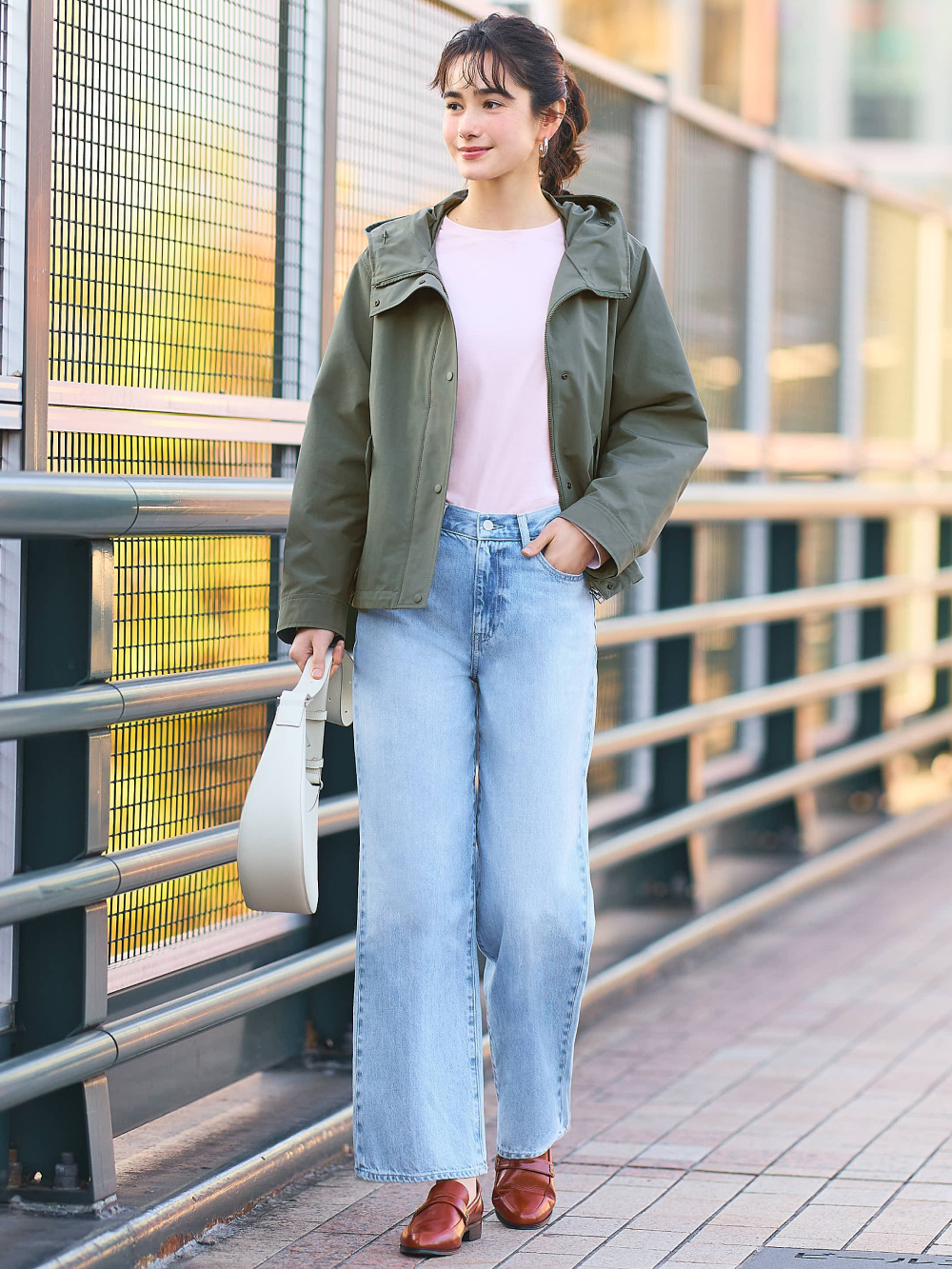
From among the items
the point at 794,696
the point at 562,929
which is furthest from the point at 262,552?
the point at 794,696

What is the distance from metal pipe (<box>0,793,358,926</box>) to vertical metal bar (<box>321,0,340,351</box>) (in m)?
1.11

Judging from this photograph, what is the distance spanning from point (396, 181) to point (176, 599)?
1.26 metres

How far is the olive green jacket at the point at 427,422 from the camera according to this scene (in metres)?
3.19

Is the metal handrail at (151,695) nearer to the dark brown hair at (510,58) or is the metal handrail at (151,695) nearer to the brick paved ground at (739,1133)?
the brick paved ground at (739,1133)

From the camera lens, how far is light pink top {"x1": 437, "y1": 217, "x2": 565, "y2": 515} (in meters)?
3.21

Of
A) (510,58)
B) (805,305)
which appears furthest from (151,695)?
(805,305)

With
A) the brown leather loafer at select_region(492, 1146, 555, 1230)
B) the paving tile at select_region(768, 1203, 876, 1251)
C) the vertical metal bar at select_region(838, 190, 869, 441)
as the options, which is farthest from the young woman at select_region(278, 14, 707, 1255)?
the vertical metal bar at select_region(838, 190, 869, 441)

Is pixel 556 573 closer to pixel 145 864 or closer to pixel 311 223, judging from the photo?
pixel 145 864

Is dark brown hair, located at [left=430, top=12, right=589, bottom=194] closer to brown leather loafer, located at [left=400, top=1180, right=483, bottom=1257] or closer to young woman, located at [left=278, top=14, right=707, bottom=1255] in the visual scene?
young woman, located at [left=278, top=14, right=707, bottom=1255]

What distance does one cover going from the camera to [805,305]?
24.7ft

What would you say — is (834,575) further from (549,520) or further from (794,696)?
(549,520)

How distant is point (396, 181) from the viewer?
4449mm

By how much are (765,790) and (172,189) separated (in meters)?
3.42

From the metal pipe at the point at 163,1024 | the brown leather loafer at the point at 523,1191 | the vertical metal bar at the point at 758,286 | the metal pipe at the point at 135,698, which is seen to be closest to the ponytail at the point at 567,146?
the metal pipe at the point at 135,698
